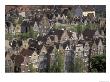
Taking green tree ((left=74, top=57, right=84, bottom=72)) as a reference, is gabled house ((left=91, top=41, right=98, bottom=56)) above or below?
above

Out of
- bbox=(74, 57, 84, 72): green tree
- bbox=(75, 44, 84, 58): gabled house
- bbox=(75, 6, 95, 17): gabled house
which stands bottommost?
bbox=(74, 57, 84, 72): green tree

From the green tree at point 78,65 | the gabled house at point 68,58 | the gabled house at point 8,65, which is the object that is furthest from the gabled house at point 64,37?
the gabled house at point 8,65

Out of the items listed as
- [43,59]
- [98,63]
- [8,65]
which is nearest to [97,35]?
[98,63]

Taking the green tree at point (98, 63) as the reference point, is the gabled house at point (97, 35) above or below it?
above

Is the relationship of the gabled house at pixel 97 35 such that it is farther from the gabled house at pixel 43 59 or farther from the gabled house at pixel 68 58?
the gabled house at pixel 43 59

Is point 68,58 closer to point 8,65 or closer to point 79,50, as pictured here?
point 79,50

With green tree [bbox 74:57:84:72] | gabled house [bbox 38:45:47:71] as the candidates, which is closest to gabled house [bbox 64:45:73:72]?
green tree [bbox 74:57:84:72]

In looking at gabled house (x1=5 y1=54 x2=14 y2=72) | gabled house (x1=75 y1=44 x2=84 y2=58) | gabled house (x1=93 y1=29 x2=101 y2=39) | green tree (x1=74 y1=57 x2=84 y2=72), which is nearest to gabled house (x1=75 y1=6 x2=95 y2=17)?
gabled house (x1=93 y1=29 x2=101 y2=39)

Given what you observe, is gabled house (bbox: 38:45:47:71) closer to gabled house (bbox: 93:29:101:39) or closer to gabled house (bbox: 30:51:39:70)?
gabled house (bbox: 30:51:39:70)
